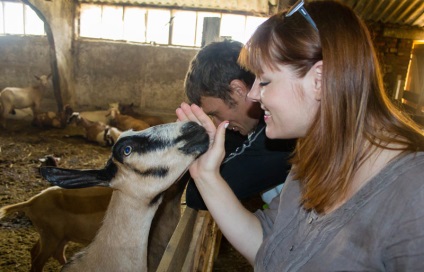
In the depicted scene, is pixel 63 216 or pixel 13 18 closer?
pixel 63 216

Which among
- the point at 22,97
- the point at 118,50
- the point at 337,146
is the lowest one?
the point at 22,97

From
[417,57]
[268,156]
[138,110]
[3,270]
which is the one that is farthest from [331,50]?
[138,110]

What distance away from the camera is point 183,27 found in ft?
37.3

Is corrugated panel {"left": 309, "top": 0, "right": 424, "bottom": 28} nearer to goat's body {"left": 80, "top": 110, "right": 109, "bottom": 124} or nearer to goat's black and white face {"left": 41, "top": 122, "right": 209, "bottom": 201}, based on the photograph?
goat's black and white face {"left": 41, "top": 122, "right": 209, "bottom": 201}

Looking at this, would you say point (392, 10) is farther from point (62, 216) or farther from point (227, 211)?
point (227, 211)

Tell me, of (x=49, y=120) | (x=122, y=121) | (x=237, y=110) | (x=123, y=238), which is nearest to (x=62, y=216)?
(x=123, y=238)

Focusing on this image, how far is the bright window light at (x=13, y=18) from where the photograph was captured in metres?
11.2

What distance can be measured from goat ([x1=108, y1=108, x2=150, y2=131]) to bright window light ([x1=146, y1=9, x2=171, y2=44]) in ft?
9.12

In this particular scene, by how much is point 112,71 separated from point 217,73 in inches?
401

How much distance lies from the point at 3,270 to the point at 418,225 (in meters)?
3.90

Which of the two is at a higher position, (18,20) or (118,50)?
(18,20)

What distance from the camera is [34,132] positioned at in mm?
9016

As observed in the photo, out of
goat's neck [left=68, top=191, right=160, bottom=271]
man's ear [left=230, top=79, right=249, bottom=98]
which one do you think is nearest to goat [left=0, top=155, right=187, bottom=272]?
goat's neck [left=68, top=191, right=160, bottom=271]

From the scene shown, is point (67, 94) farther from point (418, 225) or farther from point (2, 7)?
point (418, 225)
